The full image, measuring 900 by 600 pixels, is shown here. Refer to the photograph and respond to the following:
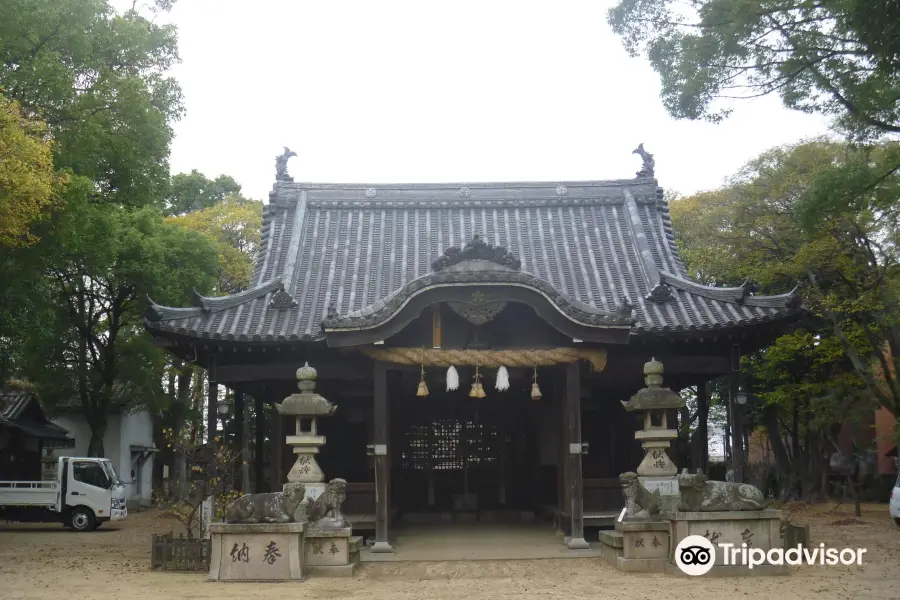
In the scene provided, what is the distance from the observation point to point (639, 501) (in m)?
12.4

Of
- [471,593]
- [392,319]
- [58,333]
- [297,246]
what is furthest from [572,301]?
[58,333]

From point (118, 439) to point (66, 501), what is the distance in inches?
478

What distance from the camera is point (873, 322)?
993 inches

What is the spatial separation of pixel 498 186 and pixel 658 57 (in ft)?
30.8

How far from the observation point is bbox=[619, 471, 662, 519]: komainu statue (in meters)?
12.2

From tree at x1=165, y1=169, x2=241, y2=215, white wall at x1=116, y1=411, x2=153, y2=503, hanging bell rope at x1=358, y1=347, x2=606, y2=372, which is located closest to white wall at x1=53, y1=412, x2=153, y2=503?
white wall at x1=116, y1=411, x2=153, y2=503

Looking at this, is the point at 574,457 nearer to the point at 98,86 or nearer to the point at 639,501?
the point at 639,501

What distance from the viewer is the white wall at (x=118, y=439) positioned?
34500 millimetres

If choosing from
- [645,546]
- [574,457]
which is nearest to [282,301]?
[574,457]

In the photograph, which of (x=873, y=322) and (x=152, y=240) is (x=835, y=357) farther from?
(x=152, y=240)

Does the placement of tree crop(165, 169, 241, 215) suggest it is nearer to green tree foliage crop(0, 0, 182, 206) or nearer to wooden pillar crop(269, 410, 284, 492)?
green tree foliage crop(0, 0, 182, 206)

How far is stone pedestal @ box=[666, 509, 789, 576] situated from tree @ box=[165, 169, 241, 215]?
33.0m

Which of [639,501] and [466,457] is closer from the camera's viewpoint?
[639,501]

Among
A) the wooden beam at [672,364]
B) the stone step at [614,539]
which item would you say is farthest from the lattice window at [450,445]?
the stone step at [614,539]
